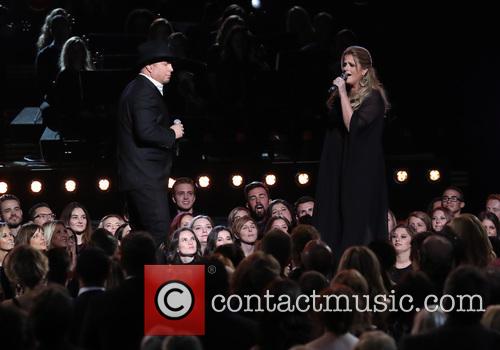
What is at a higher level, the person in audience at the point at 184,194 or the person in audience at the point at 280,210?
the person in audience at the point at 184,194

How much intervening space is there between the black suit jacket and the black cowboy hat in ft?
0.43

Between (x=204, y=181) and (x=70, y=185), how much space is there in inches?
54.5

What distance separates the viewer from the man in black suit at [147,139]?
945cm

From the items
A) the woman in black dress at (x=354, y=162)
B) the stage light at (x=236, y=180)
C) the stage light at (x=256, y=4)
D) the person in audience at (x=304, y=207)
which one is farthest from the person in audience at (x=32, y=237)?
the stage light at (x=256, y=4)

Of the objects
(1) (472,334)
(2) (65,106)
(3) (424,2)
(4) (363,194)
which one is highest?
(3) (424,2)

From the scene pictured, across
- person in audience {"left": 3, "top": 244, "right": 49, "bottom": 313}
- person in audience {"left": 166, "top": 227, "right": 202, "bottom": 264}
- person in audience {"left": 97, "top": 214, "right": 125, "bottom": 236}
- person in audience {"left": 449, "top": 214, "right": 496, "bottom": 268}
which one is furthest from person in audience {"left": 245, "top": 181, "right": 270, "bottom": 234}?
person in audience {"left": 3, "top": 244, "right": 49, "bottom": 313}

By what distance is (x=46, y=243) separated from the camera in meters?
9.94

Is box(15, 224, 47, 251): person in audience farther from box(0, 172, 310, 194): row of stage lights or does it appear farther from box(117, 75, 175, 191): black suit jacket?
box(0, 172, 310, 194): row of stage lights

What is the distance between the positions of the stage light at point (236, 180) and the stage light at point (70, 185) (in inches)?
65.0

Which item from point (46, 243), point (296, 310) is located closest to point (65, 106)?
point (46, 243)

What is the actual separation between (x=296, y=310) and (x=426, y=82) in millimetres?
9215

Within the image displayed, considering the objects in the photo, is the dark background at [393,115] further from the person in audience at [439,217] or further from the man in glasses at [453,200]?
the person in audience at [439,217]

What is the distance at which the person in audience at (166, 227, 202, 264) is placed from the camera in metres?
9.26

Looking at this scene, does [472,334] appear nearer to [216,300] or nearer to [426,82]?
[216,300]
